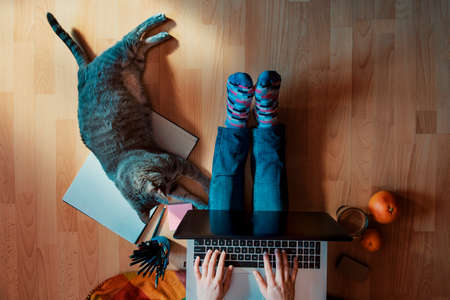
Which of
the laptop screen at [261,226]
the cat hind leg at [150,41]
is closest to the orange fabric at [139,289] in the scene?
the laptop screen at [261,226]

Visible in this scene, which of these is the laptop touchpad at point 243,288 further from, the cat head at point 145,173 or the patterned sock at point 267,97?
the patterned sock at point 267,97

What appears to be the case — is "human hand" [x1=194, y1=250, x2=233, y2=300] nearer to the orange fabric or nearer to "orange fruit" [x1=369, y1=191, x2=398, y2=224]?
the orange fabric

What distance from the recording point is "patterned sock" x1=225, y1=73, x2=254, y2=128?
108cm

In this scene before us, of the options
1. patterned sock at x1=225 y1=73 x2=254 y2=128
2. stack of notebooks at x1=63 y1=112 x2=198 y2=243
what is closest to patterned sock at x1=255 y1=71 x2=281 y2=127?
patterned sock at x1=225 y1=73 x2=254 y2=128

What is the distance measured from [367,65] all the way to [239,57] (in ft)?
1.89

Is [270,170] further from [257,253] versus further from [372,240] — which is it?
[372,240]

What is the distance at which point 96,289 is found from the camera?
1.21m

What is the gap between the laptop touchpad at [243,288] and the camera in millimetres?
943

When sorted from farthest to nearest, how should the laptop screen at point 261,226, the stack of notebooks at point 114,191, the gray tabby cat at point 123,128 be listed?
the stack of notebooks at point 114,191 → the gray tabby cat at point 123,128 → the laptop screen at point 261,226

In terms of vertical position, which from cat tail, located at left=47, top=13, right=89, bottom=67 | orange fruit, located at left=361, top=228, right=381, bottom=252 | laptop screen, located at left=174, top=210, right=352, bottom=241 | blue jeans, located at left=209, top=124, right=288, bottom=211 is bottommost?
orange fruit, located at left=361, top=228, right=381, bottom=252

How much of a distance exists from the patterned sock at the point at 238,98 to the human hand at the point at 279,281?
21.7 inches

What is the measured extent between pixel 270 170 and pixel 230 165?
17cm

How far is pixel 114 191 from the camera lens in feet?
3.96

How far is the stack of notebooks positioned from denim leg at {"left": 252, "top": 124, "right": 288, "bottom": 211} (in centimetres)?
31
